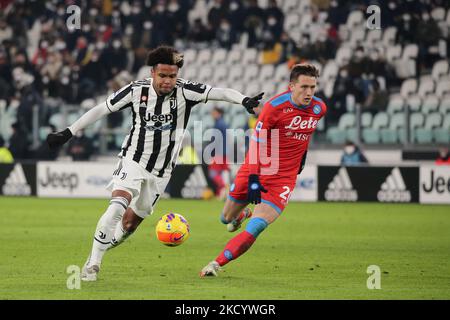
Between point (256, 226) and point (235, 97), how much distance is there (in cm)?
136

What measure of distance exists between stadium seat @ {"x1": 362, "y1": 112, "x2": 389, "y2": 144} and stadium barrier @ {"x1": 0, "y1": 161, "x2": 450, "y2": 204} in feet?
5.52

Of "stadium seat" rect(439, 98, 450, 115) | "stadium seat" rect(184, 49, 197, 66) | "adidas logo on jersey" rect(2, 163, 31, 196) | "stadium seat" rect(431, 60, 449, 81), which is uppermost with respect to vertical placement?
"stadium seat" rect(184, 49, 197, 66)

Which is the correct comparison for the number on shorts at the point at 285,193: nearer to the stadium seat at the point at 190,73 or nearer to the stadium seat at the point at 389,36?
the stadium seat at the point at 389,36

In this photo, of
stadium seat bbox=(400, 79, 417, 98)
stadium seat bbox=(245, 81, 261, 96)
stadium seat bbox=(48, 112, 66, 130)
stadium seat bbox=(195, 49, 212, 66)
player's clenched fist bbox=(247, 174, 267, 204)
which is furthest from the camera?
stadium seat bbox=(195, 49, 212, 66)

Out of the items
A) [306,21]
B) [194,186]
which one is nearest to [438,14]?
[306,21]

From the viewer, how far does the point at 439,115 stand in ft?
74.5

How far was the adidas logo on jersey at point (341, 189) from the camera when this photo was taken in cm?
2238

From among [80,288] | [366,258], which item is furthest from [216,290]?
[366,258]

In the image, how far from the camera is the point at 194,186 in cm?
2323

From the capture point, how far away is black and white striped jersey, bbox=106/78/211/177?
9812mm

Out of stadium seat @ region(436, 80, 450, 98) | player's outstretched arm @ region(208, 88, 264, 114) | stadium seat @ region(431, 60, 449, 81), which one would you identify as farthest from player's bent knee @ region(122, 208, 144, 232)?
stadium seat @ region(431, 60, 449, 81)

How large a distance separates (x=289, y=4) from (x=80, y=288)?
2066 centimetres

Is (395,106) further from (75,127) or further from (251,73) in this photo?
(75,127)

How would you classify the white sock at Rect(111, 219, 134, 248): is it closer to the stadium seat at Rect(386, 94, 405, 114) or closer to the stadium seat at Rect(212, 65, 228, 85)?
the stadium seat at Rect(386, 94, 405, 114)
